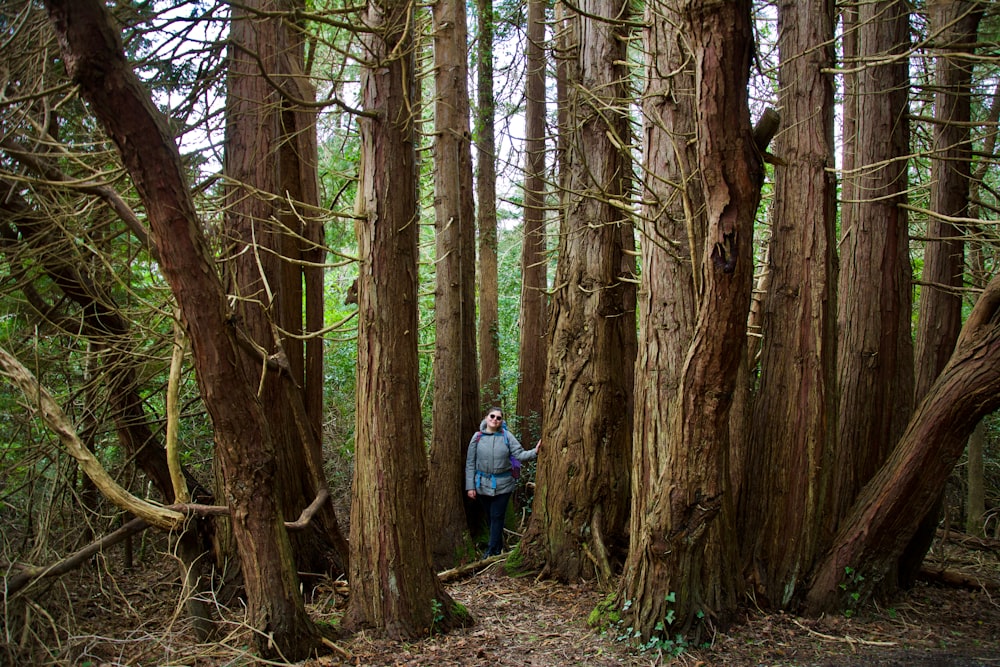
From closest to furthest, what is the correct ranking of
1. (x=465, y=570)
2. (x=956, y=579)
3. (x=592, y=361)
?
(x=956, y=579) < (x=592, y=361) < (x=465, y=570)

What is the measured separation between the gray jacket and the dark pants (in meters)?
0.10

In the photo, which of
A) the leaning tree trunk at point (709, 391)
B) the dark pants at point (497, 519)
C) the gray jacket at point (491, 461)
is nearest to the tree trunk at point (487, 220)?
the gray jacket at point (491, 461)

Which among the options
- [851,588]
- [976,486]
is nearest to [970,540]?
[976,486]

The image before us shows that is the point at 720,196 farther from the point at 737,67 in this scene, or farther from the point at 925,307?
the point at 925,307

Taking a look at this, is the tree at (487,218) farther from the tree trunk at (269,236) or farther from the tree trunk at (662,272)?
the tree trunk at (662,272)

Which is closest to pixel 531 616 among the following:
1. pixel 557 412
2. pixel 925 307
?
pixel 557 412

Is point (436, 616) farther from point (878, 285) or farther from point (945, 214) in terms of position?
point (945, 214)

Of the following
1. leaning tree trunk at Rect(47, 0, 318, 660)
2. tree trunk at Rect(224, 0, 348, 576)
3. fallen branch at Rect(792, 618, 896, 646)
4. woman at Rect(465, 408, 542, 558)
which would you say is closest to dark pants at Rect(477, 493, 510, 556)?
woman at Rect(465, 408, 542, 558)

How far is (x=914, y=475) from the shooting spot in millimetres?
6852

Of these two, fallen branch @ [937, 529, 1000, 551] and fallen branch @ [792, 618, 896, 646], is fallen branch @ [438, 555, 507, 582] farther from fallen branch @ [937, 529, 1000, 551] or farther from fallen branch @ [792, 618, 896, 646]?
fallen branch @ [937, 529, 1000, 551]

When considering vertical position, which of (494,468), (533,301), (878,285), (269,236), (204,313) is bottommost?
(494,468)

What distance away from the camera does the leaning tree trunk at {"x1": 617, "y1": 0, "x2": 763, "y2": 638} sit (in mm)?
4711

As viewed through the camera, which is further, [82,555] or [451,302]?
[451,302]

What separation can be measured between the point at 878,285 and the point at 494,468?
5069 mm
